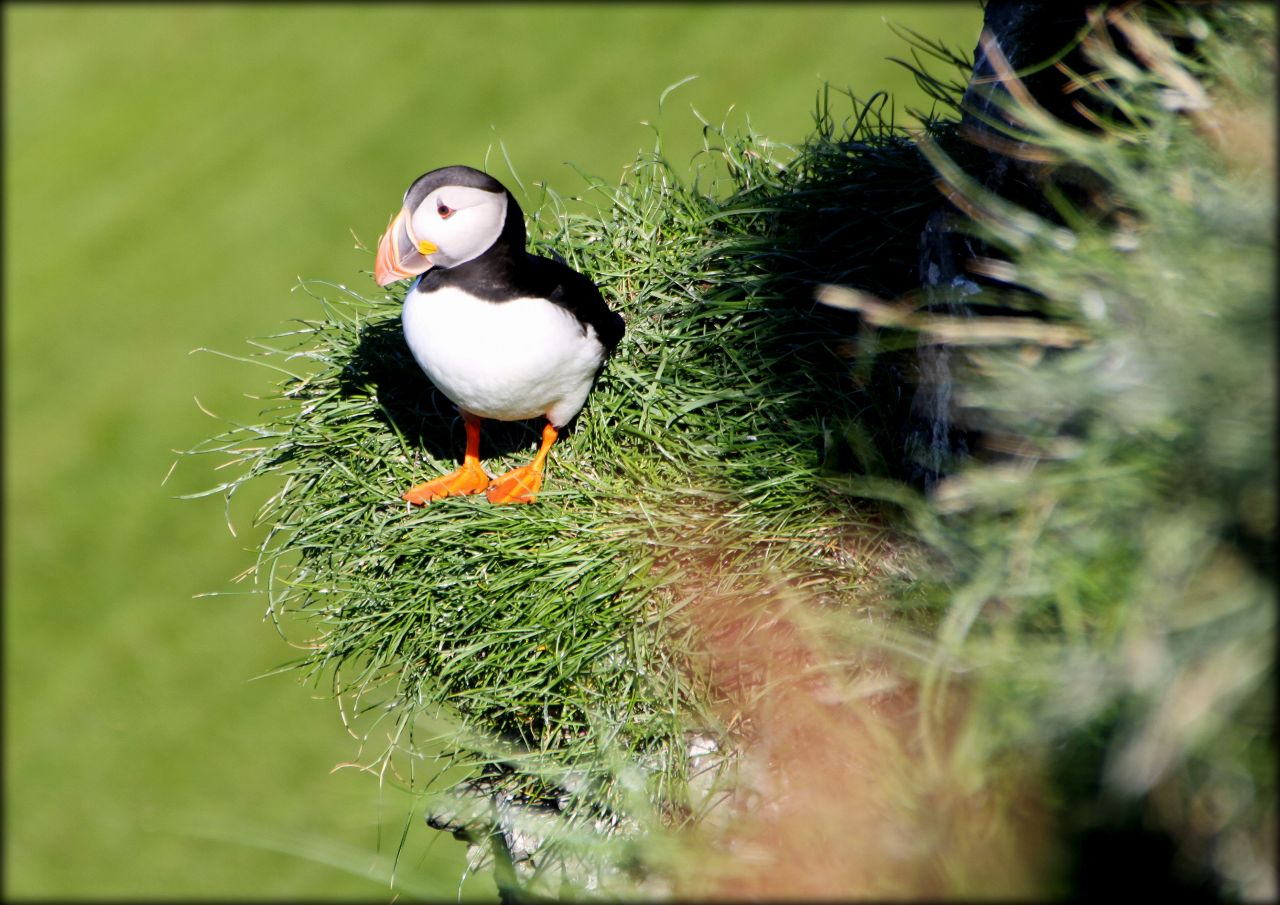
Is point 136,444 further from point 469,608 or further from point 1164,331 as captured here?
point 1164,331

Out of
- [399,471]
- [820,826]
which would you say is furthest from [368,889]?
[820,826]

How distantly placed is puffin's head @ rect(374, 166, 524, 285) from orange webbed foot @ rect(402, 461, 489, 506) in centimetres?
50

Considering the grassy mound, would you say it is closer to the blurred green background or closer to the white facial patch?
the white facial patch

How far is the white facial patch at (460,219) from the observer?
239cm

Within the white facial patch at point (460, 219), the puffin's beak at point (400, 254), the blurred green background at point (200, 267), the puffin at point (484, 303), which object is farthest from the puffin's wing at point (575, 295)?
the blurred green background at point (200, 267)

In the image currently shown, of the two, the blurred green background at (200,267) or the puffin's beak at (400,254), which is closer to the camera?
the puffin's beak at (400,254)

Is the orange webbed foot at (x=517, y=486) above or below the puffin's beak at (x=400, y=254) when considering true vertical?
below

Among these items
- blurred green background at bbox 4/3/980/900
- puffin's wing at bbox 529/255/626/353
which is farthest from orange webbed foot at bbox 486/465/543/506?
blurred green background at bbox 4/3/980/900

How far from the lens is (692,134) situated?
26.3ft

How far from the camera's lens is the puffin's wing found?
97.9 inches

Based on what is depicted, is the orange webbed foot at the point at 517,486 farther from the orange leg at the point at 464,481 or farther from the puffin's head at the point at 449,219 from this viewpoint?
the puffin's head at the point at 449,219

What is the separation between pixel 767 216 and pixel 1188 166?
1424 mm

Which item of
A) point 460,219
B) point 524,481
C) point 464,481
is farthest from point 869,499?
point 460,219

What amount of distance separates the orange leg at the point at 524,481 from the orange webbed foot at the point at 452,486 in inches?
1.4
